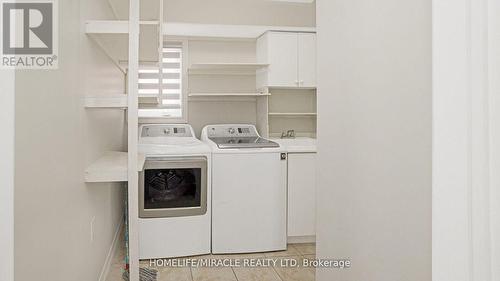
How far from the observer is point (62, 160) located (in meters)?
1.58

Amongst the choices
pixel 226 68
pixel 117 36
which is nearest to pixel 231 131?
pixel 226 68

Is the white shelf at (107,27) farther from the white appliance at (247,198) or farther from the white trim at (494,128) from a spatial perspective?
the white trim at (494,128)

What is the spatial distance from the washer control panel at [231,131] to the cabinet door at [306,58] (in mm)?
708

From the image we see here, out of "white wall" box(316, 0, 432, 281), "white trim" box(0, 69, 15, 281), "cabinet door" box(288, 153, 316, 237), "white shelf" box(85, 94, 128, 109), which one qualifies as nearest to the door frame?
"white wall" box(316, 0, 432, 281)

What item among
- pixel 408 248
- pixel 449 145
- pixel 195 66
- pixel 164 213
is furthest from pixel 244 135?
pixel 449 145

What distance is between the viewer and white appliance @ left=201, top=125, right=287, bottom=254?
326cm

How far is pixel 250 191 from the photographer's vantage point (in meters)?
3.29

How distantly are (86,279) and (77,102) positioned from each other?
0.96 metres

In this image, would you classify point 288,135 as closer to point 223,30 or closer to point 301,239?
point 301,239

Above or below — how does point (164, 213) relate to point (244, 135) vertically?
below

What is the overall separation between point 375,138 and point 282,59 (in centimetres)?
271

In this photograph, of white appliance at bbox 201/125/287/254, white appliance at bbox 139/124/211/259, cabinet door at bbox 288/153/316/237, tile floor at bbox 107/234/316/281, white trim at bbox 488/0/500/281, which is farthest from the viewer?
cabinet door at bbox 288/153/316/237

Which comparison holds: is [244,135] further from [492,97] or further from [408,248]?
[492,97]

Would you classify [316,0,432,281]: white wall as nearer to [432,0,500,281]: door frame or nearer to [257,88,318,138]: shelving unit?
[432,0,500,281]: door frame
